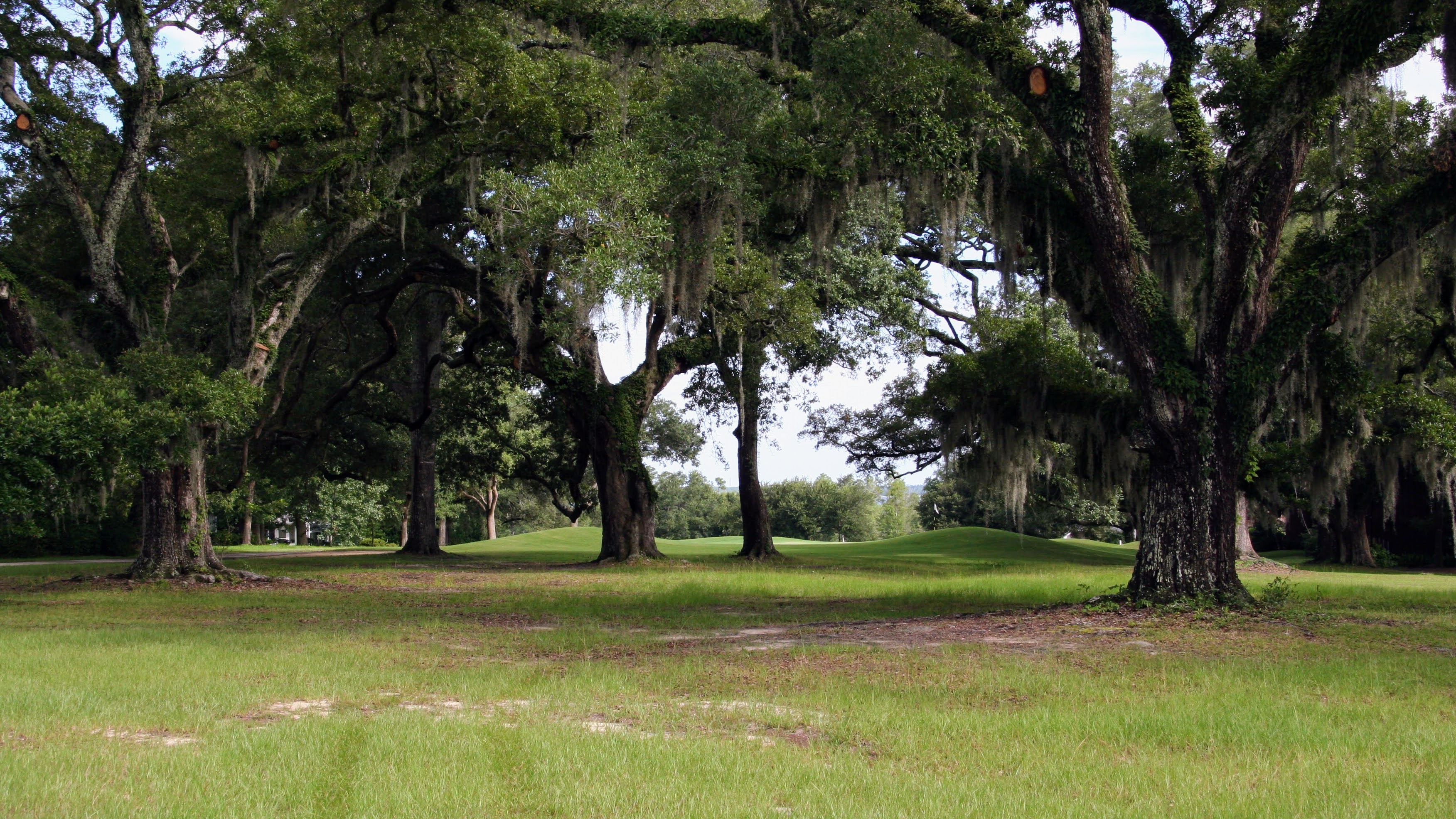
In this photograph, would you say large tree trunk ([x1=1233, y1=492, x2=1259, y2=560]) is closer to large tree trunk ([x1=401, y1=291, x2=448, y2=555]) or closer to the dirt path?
large tree trunk ([x1=401, y1=291, x2=448, y2=555])

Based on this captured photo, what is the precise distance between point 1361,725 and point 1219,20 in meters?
10.1

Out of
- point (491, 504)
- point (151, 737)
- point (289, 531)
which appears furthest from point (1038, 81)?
point (289, 531)

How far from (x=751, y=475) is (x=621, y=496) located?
4.80m

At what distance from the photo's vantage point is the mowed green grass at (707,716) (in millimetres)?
4199

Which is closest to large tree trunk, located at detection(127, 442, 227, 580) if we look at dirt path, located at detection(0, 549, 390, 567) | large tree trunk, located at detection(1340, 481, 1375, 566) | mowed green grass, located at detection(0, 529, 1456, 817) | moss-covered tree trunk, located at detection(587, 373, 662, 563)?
mowed green grass, located at detection(0, 529, 1456, 817)

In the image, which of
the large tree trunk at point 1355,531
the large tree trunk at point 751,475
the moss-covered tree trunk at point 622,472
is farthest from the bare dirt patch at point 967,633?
the large tree trunk at point 1355,531

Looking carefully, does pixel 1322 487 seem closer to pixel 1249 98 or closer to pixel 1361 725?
pixel 1249 98

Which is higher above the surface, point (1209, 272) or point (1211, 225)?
point (1211, 225)

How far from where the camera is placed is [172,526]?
1666 centimetres

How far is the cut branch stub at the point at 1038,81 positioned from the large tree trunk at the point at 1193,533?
4.46 meters

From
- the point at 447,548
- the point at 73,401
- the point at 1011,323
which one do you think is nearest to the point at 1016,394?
the point at 1011,323

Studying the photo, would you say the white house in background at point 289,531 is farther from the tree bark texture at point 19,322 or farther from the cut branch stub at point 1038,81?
the cut branch stub at point 1038,81

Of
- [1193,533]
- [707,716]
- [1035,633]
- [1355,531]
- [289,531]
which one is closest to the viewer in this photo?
[707,716]

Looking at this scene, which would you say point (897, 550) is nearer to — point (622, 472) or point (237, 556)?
point (622, 472)
